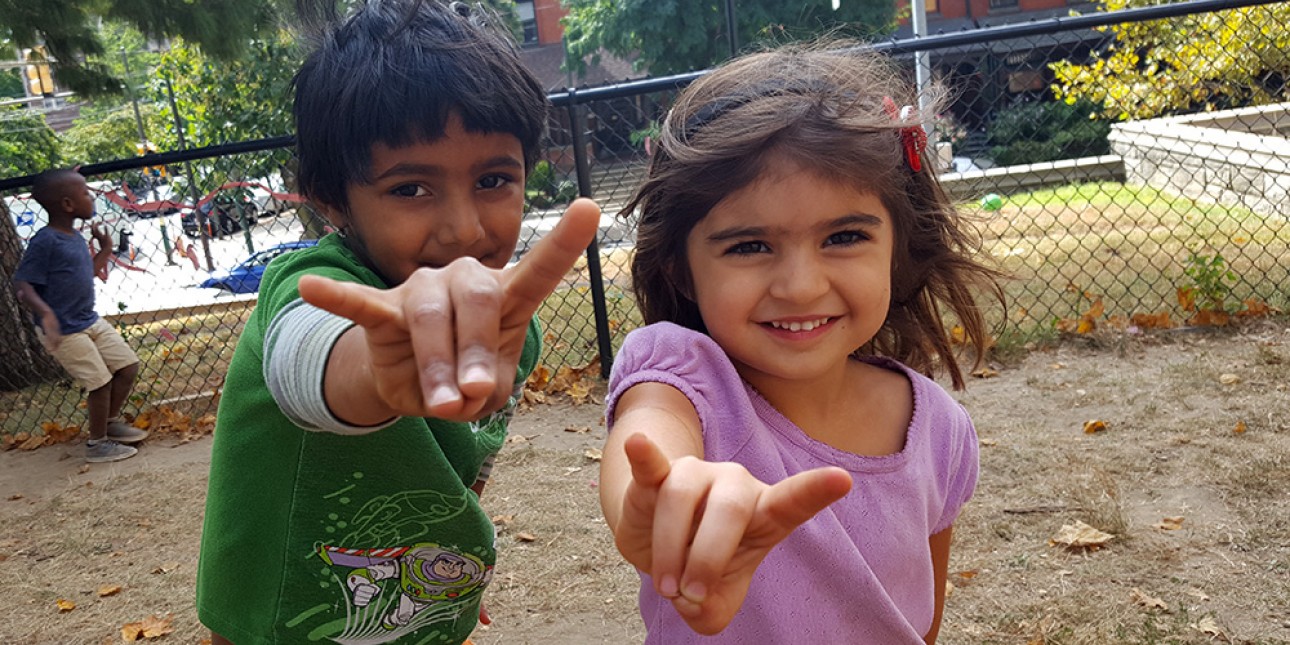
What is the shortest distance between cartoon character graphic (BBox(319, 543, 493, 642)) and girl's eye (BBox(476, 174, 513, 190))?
0.60 metres

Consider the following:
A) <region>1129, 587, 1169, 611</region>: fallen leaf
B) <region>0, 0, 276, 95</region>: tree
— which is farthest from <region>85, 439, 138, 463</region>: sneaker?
<region>1129, 587, 1169, 611</region>: fallen leaf

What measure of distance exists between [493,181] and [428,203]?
0.46 ft

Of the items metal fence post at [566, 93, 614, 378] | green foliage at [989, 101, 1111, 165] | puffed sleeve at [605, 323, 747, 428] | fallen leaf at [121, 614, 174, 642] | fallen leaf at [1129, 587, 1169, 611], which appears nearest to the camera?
puffed sleeve at [605, 323, 747, 428]

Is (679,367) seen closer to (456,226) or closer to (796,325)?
(796,325)

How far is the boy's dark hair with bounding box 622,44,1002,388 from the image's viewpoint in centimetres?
157

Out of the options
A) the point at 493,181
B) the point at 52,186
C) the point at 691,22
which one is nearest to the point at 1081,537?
the point at 493,181

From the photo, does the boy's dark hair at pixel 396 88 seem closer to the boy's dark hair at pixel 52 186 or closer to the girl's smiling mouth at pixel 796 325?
the girl's smiling mouth at pixel 796 325

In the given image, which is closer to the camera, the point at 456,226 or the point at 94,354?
the point at 456,226

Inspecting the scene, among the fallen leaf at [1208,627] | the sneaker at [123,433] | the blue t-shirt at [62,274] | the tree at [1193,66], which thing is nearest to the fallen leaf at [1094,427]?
the fallen leaf at [1208,627]

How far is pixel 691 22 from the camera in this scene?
968 inches

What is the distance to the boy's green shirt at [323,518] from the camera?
1.67 meters

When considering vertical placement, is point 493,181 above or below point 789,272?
above

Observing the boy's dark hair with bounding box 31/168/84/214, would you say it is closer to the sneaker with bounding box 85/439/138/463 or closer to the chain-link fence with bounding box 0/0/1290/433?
the chain-link fence with bounding box 0/0/1290/433

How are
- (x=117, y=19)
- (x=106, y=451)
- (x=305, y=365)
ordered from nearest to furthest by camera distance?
(x=305, y=365), (x=106, y=451), (x=117, y=19)
